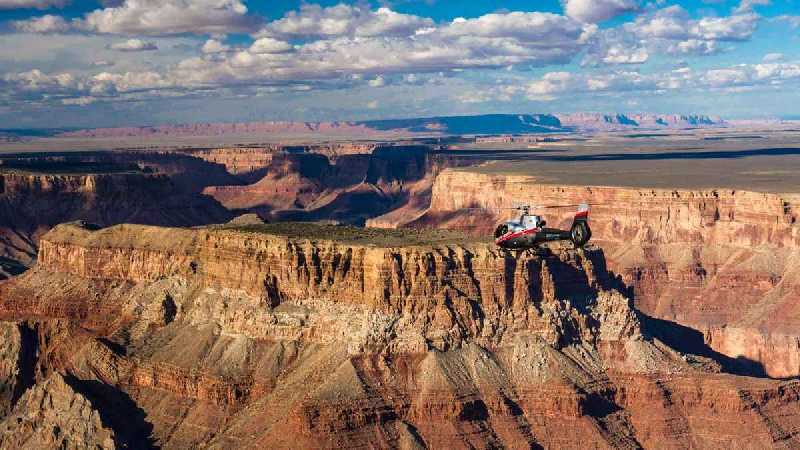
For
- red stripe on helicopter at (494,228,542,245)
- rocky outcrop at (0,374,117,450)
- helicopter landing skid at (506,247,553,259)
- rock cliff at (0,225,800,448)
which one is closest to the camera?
red stripe on helicopter at (494,228,542,245)

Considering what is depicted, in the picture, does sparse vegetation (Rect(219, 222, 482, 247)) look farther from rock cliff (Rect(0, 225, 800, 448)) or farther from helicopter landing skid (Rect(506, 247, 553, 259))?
helicopter landing skid (Rect(506, 247, 553, 259))

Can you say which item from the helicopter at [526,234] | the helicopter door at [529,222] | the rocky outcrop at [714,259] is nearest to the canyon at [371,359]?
the helicopter at [526,234]

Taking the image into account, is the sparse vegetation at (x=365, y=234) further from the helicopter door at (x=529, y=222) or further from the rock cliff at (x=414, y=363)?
the helicopter door at (x=529, y=222)

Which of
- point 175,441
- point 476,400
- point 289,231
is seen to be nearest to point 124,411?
point 175,441

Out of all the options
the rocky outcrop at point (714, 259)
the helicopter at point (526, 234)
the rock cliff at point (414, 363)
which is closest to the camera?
the helicopter at point (526, 234)

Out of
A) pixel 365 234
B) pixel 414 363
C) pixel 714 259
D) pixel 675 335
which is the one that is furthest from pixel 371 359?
pixel 714 259

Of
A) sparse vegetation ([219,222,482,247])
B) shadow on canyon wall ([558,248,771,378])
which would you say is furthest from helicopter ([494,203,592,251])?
sparse vegetation ([219,222,482,247])

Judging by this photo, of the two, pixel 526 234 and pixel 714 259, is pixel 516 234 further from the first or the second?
pixel 714 259
